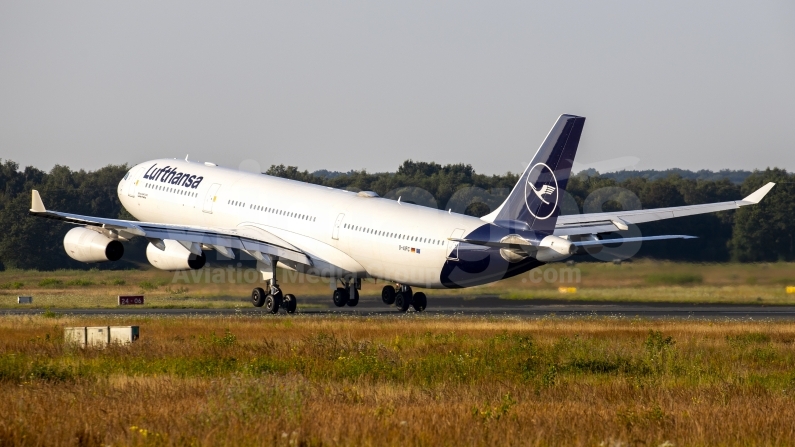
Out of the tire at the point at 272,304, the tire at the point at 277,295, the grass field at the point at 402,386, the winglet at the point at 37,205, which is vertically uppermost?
the winglet at the point at 37,205

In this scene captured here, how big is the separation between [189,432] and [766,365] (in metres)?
15.8

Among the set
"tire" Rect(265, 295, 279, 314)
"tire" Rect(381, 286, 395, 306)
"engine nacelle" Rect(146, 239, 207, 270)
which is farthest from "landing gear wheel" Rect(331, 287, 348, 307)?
"engine nacelle" Rect(146, 239, 207, 270)

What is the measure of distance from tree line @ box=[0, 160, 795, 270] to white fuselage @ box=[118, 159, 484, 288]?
168 inches

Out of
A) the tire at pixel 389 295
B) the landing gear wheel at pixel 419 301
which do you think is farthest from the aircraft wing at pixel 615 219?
the tire at pixel 389 295

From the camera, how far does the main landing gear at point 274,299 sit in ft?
150

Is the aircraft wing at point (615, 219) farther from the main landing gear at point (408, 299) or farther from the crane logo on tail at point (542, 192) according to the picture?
the main landing gear at point (408, 299)

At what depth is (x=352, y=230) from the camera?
4591 centimetres

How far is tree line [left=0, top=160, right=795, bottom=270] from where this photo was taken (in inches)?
2307

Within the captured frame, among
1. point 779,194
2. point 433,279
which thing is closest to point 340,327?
point 433,279

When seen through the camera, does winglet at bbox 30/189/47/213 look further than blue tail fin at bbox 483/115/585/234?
Yes

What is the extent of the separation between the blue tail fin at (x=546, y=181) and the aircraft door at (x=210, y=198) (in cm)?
1673

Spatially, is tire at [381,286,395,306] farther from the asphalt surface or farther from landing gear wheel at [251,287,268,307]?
landing gear wheel at [251,287,268,307]

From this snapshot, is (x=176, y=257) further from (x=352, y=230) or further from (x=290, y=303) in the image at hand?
(x=352, y=230)

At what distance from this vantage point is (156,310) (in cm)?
4744
